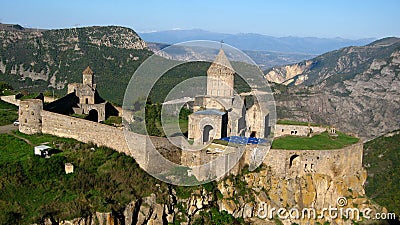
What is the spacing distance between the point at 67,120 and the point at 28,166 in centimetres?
424

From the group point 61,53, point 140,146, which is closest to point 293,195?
point 140,146

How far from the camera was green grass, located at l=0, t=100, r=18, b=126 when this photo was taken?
86.9 ft

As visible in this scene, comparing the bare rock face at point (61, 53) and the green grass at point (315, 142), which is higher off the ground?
the bare rock face at point (61, 53)

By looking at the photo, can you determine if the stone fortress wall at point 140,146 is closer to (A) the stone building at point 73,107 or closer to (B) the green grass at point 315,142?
(A) the stone building at point 73,107

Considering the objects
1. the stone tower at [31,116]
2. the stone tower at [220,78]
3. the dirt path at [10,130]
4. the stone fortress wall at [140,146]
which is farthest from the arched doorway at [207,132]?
the dirt path at [10,130]

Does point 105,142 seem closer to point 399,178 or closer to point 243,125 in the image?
point 243,125

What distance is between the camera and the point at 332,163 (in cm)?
2486

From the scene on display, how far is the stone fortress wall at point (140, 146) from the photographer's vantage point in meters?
22.2

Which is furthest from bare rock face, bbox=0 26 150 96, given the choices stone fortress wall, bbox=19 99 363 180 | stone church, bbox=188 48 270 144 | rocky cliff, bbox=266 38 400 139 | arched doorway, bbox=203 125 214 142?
arched doorway, bbox=203 125 214 142

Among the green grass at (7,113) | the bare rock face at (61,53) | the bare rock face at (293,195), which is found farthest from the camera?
the bare rock face at (61,53)

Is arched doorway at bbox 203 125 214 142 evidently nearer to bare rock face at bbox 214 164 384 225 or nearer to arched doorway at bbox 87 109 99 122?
bare rock face at bbox 214 164 384 225

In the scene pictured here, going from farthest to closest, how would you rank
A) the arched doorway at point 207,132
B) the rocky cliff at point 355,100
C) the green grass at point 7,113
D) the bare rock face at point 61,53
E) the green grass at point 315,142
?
the rocky cliff at point 355,100, the bare rock face at point 61,53, the green grass at point 7,113, the arched doorway at point 207,132, the green grass at point 315,142

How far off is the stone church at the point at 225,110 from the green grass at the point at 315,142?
6.80ft

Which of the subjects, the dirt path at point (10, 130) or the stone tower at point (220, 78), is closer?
the dirt path at point (10, 130)
